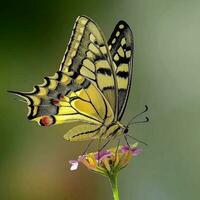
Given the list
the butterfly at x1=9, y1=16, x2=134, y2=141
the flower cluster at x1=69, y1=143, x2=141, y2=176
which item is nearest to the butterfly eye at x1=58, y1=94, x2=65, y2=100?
the butterfly at x1=9, y1=16, x2=134, y2=141

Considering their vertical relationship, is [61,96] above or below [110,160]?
above

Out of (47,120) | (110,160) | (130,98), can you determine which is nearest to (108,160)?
(110,160)

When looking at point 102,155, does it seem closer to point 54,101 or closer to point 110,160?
point 110,160

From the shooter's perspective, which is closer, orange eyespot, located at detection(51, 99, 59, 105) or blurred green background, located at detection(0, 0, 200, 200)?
orange eyespot, located at detection(51, 99, 59, 105)

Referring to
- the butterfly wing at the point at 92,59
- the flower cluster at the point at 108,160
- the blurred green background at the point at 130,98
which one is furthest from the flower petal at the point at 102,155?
the blurred green background at the point at 130,98

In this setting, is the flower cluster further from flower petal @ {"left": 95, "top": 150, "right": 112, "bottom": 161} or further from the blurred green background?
the blurred green background

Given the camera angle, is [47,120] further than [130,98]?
No

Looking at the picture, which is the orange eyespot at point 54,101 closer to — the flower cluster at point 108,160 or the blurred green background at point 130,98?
the flower cluster at point 108,160
